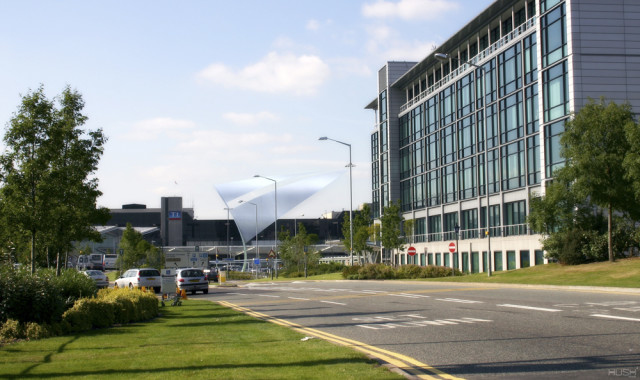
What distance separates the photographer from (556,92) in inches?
1751

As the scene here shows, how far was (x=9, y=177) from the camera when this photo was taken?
2159cm

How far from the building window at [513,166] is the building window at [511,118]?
75 cm

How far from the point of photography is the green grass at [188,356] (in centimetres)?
884

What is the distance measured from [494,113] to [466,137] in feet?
19.6

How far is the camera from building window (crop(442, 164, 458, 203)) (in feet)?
207

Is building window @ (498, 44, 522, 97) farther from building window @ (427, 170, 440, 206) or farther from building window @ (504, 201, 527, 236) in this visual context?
building window @ (427, 170, 440, 206)

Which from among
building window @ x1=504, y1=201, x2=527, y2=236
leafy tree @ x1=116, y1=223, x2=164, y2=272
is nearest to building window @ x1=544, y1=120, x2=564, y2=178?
building window @ x1=504, y1=201, x2=527, y2=236

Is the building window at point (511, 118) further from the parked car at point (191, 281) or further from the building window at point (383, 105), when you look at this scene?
the building window at point (383, 105)

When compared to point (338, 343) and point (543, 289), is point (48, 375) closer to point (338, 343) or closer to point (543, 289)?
point (338, 343)

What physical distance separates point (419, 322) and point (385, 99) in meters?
66.2

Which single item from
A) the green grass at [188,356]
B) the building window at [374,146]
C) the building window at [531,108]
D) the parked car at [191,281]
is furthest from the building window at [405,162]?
the green grass at [188,356]

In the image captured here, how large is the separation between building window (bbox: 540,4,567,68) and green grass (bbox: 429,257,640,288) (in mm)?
14602

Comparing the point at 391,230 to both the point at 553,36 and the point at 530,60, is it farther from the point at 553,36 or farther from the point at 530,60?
the point at 553,36

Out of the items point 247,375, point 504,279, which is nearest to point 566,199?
point 504,279
